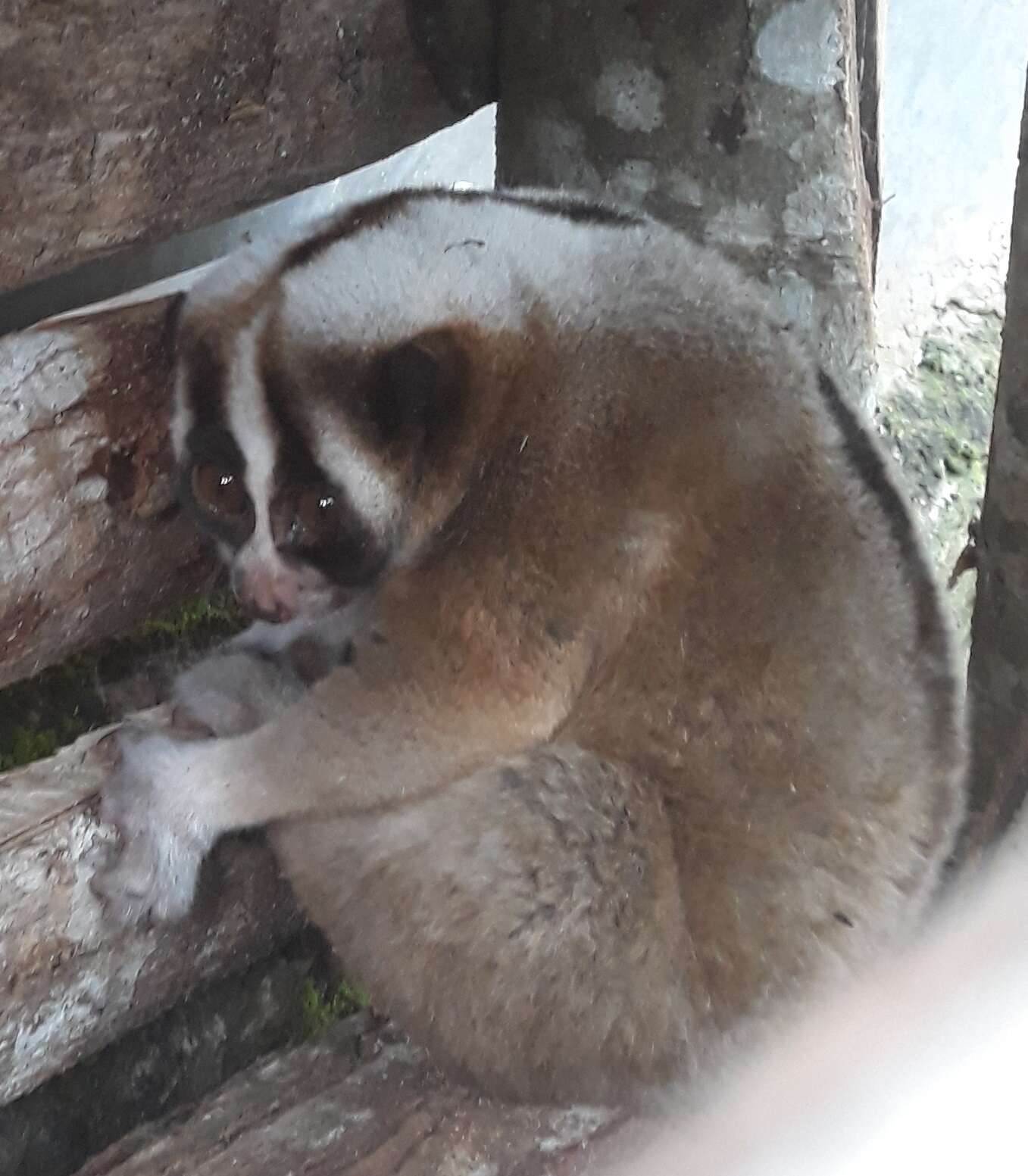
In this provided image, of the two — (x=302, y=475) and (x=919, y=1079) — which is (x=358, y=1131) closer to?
(x=302, y=475)

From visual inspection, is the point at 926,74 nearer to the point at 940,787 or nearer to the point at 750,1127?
the point at 940,787

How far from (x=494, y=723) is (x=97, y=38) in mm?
1226

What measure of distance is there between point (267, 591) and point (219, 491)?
0.19m

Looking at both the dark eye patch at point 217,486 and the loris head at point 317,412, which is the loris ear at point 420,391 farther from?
the dark eye patch at point 217,486

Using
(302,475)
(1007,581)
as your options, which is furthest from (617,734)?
(1007,581)

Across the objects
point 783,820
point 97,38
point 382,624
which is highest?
point 97,38

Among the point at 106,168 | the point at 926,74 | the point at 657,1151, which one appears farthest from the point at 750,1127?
the point at 926,74

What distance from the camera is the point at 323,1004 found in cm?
273

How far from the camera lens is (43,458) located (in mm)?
1943

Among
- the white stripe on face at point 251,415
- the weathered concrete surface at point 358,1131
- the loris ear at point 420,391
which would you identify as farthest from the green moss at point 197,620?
the weathered concrete surface at point 358,1131

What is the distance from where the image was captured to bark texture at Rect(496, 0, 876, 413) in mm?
2701

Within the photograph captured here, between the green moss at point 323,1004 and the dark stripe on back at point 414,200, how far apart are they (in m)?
1.50

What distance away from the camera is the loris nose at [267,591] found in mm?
2154

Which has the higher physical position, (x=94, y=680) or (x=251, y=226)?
(x=251, y=226)
